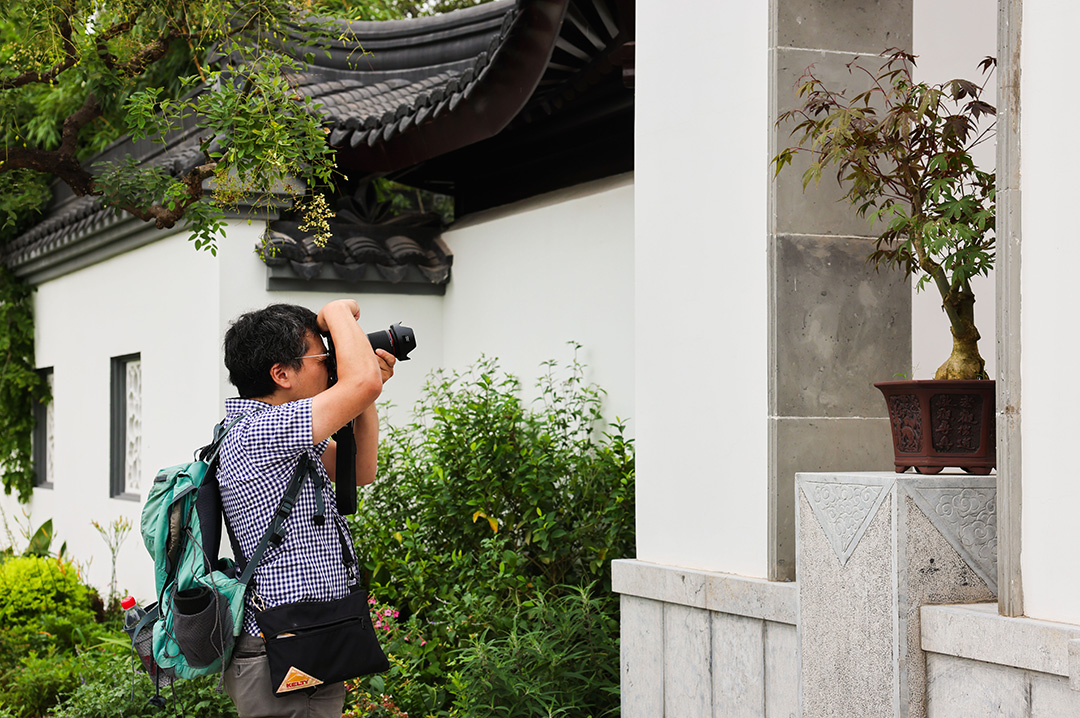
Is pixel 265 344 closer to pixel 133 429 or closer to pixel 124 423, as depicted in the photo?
pixel 133 429

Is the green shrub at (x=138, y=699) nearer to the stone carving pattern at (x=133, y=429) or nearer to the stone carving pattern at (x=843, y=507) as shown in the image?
the stone carving pattern at (x=843, y=507)

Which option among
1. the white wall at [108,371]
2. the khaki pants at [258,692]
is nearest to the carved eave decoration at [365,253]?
the white wall at [108,371]

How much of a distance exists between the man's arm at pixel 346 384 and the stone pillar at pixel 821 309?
1.34 m

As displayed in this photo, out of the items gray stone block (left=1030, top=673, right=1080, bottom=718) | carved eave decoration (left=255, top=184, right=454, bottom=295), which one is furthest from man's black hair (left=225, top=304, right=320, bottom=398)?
carved eave decoration (left=255, top=184, right=454, bottom=295)

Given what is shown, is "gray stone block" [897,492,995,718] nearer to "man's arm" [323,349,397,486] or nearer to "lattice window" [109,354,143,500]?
"man's arm" [323,349,397,486]

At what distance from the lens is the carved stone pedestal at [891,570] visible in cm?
292

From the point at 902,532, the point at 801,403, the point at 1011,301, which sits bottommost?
the point at 902,532

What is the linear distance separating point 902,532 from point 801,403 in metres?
0.82

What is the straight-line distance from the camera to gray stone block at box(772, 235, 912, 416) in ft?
12.0

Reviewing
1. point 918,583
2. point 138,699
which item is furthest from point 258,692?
point 138,699

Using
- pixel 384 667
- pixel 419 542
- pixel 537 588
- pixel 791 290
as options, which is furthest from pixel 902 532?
pixel 419 542

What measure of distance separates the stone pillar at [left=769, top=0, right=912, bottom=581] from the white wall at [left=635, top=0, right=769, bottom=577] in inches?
2.2

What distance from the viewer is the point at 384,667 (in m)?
3.04

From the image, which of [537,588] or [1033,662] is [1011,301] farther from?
[537,588]
